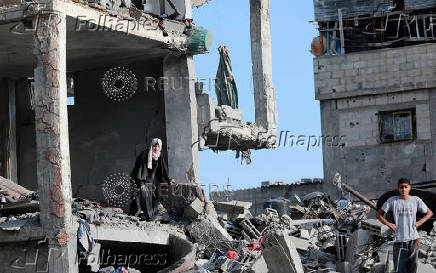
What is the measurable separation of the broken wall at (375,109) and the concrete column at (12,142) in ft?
39.7

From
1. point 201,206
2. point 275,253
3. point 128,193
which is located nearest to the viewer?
point 275,253

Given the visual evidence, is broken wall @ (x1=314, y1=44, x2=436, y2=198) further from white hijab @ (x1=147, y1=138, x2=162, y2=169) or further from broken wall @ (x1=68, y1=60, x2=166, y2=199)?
white hijab @ (x1=147, y1=138, x2=162, y2=169)

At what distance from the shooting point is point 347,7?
31.8 meters

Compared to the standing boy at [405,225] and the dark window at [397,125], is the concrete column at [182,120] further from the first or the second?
the dark window at [397,125]

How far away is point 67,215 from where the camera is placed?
49.2 ft

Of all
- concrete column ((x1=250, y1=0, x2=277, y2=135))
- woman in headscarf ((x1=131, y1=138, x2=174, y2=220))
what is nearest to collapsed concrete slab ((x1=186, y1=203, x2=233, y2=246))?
woman in headscarf ((x1=131, y1=138, x2=174, y2=220))

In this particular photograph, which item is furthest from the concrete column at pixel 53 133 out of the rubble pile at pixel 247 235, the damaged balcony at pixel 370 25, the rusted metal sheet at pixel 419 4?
the rusted metal sheet at pixel 419 4

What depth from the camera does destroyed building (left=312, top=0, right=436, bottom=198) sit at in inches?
1159

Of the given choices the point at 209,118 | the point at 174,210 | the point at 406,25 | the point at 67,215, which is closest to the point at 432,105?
the point at 406,25

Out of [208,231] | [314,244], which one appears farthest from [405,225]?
[208,231]

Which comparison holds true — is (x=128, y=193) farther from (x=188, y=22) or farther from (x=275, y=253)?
(x=275, y=253)

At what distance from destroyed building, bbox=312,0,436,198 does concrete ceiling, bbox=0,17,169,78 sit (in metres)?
12.0

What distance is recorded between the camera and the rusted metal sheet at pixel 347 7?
31312mm

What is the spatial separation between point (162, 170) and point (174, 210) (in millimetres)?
747
